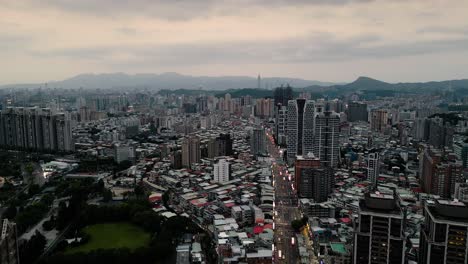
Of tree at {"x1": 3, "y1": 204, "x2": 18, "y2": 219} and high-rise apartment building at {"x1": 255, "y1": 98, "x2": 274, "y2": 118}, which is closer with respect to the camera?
tree at {"x1": 3, "y1": 204, "x2": 18, "y2": 219}

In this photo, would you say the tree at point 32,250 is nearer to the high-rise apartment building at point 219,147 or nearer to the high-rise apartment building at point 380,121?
the high-rise apartment building at point 219,147

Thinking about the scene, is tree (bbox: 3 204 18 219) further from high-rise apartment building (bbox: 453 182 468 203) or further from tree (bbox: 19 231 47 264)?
high-rise apartment building (bbox: 453 182 468 203)

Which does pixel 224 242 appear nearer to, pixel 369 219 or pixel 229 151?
pixel 369 219

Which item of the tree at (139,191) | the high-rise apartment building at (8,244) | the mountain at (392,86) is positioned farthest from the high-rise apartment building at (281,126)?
the mountain at (392,86)

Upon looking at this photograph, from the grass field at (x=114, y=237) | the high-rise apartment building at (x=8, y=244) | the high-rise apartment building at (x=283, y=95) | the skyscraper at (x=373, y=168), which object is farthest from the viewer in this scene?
the high-rise apartment building at (x=283, y=95)

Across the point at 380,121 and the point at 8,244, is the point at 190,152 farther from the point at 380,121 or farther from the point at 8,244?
the point at 380,121

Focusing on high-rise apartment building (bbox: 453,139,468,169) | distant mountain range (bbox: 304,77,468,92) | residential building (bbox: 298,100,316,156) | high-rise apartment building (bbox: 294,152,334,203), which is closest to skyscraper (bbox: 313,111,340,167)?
residential building (bbox: 298,100,316,156)
